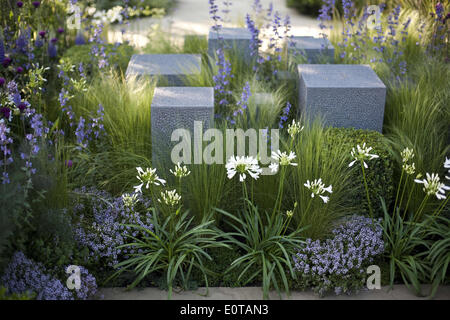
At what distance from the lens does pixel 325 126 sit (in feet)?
13.5

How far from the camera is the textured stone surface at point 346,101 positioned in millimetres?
4086

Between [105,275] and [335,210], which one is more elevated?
[335,210]

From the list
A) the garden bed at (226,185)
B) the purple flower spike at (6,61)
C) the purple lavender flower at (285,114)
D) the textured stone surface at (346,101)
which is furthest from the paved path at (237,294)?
the purple flower spike at (6,61)

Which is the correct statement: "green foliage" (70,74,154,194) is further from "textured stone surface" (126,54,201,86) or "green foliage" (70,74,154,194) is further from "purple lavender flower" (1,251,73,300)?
"purple lavender flower" (1,251,73,300)

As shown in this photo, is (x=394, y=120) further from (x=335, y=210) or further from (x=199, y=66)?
(x=199, y=66)

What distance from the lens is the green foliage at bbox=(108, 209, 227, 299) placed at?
3.05 m

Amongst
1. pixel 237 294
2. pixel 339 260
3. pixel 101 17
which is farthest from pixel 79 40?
pixel 339 260

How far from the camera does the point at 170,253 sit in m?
3.13

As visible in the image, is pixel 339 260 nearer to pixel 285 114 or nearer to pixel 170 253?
pixel 170 253

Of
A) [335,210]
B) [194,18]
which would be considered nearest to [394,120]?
[335,210]

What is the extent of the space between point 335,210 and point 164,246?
1.10m

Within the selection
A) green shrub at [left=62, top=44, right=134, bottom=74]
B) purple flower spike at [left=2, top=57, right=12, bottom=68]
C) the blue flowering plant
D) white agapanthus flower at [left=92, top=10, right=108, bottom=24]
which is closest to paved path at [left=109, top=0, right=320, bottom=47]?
white agapanthus flower at [left=92, top=10, right=108, bottom=24]

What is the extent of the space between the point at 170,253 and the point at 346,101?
1837mm

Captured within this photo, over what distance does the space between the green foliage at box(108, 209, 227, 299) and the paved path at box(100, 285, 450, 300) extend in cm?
6
